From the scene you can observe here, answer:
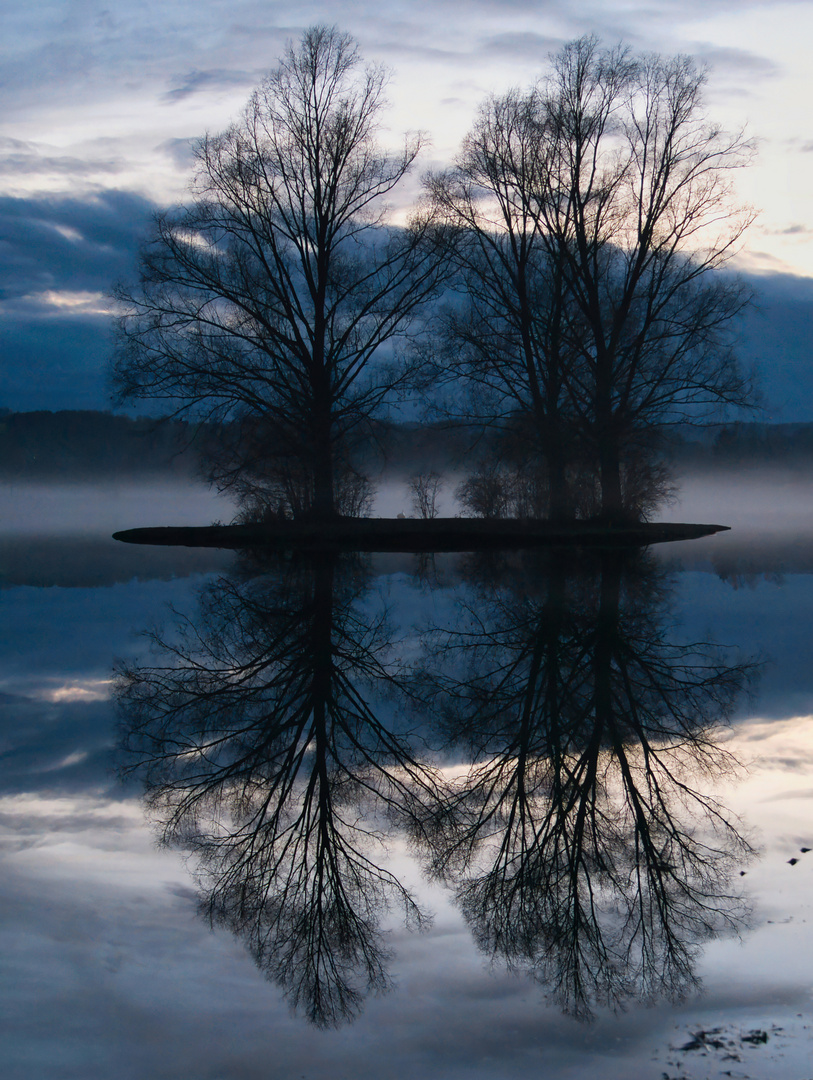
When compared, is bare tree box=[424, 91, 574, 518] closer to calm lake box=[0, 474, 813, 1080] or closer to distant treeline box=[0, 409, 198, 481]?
calm lake box=[0, 474, 813, 1080]

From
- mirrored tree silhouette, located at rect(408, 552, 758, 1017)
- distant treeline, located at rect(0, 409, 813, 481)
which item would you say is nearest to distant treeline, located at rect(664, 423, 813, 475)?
distant treeline, located at rect(0, 409, 813, 481)

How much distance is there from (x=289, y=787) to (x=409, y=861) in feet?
3.85

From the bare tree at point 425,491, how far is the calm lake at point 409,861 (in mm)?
18415

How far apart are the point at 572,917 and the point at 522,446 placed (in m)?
21.8

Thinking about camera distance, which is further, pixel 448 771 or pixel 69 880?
pixel 448 771

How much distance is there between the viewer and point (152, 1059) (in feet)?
9.44

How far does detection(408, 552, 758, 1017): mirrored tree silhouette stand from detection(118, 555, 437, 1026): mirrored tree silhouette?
394 millimetres

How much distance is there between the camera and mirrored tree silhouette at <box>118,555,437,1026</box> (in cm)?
371

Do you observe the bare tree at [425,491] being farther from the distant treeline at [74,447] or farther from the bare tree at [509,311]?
the distant treeline at [74,447]

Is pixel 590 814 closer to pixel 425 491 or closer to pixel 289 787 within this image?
pixel 289 787

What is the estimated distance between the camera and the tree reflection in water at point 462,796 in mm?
3639

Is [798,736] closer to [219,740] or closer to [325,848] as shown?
[325,848]

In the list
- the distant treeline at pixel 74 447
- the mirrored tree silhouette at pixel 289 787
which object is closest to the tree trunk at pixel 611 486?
the mirrored tree silhouette at pixel 289 787

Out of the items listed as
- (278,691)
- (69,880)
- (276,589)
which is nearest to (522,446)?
(276,589)
